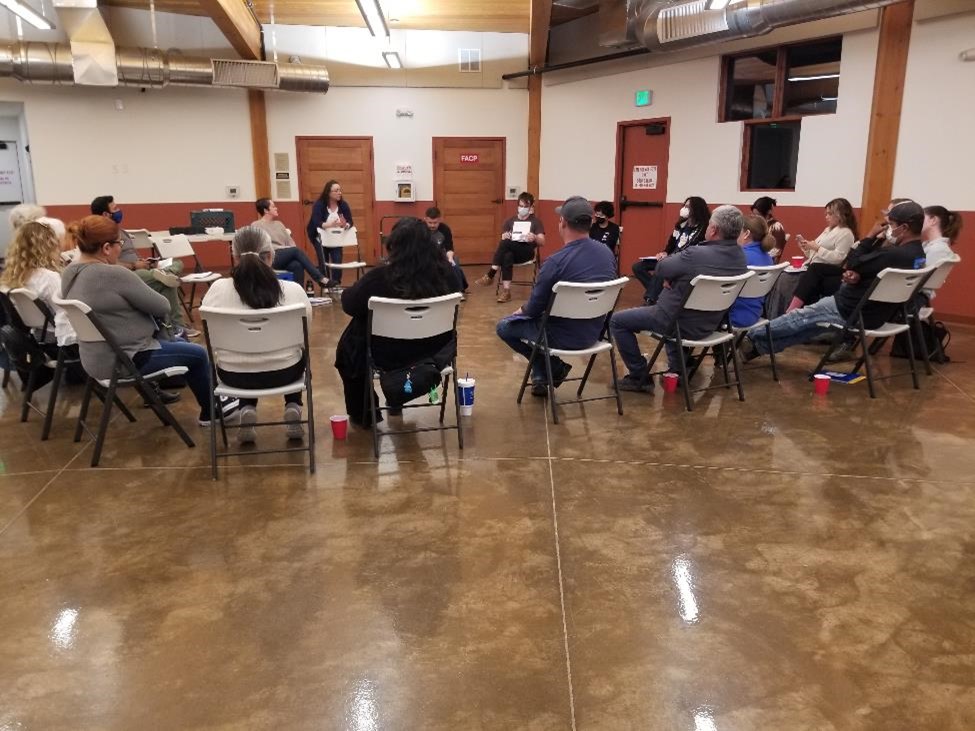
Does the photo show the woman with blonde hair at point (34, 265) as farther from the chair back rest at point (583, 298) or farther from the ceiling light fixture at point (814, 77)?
the ceiling light fixture at point (814, 77)

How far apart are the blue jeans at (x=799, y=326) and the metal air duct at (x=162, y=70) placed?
7.07 metres

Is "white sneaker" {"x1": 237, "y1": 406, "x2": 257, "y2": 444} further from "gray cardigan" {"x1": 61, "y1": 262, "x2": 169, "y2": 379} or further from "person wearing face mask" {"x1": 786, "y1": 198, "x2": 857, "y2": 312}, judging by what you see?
"person wearing face mask" {"x1": 786, "y1": 198, "x2": 857, "y2": 312}

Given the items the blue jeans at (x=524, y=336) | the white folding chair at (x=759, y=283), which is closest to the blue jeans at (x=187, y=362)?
the blue jeans at (x=524, y=336)

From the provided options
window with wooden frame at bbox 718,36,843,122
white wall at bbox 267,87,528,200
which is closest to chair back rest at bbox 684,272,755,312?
window with wooden frame at bbox 718,36,843,122

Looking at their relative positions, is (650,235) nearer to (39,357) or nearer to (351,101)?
(351,101)

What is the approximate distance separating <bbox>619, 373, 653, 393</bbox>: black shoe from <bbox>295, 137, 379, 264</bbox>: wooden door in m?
7.20

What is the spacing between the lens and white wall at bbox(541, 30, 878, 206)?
7184 mm

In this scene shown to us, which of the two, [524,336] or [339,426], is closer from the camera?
[339,426]

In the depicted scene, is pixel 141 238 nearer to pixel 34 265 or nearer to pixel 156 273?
pixel 156 273

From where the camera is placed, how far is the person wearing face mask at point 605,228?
25.5 feet

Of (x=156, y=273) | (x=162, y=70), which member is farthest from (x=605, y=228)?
(x=162, y=70)

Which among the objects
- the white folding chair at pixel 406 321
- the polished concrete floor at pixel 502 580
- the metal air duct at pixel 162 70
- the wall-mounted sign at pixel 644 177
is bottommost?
the polished concrete floor at pixel 502 580

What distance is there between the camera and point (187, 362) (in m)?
3.84

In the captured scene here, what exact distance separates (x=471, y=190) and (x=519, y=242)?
3.11m
